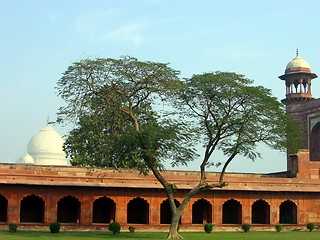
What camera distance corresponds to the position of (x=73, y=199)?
35188mm

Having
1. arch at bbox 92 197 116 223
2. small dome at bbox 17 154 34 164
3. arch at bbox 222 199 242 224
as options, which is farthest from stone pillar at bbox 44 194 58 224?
small dome at bbox 17 154 34 164

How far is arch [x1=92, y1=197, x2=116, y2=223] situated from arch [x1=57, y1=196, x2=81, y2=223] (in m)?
1.04

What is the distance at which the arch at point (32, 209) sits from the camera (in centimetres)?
3428

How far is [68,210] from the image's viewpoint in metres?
35.2

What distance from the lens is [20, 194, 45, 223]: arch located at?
112 feet

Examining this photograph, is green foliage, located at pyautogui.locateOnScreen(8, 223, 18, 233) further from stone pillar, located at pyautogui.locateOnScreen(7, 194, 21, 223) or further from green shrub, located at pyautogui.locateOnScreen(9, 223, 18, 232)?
stone pillar, located at pyautogui.locateOnScreen(7, 194, 21, 223)

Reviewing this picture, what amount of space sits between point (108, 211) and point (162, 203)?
3382 millimetres

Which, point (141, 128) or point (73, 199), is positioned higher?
point (141, 128)

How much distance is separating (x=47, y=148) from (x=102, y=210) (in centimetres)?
3680

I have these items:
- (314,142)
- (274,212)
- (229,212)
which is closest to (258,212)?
(229,212)

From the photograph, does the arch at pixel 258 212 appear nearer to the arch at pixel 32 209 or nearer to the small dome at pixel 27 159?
the arch at pixel 32 209

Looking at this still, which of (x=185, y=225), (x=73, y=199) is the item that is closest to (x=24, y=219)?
(x=73, y=199)

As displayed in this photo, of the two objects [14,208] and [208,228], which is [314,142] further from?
[14,208]

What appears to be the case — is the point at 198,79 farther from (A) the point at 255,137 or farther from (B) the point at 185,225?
(B) the point at 185,225
